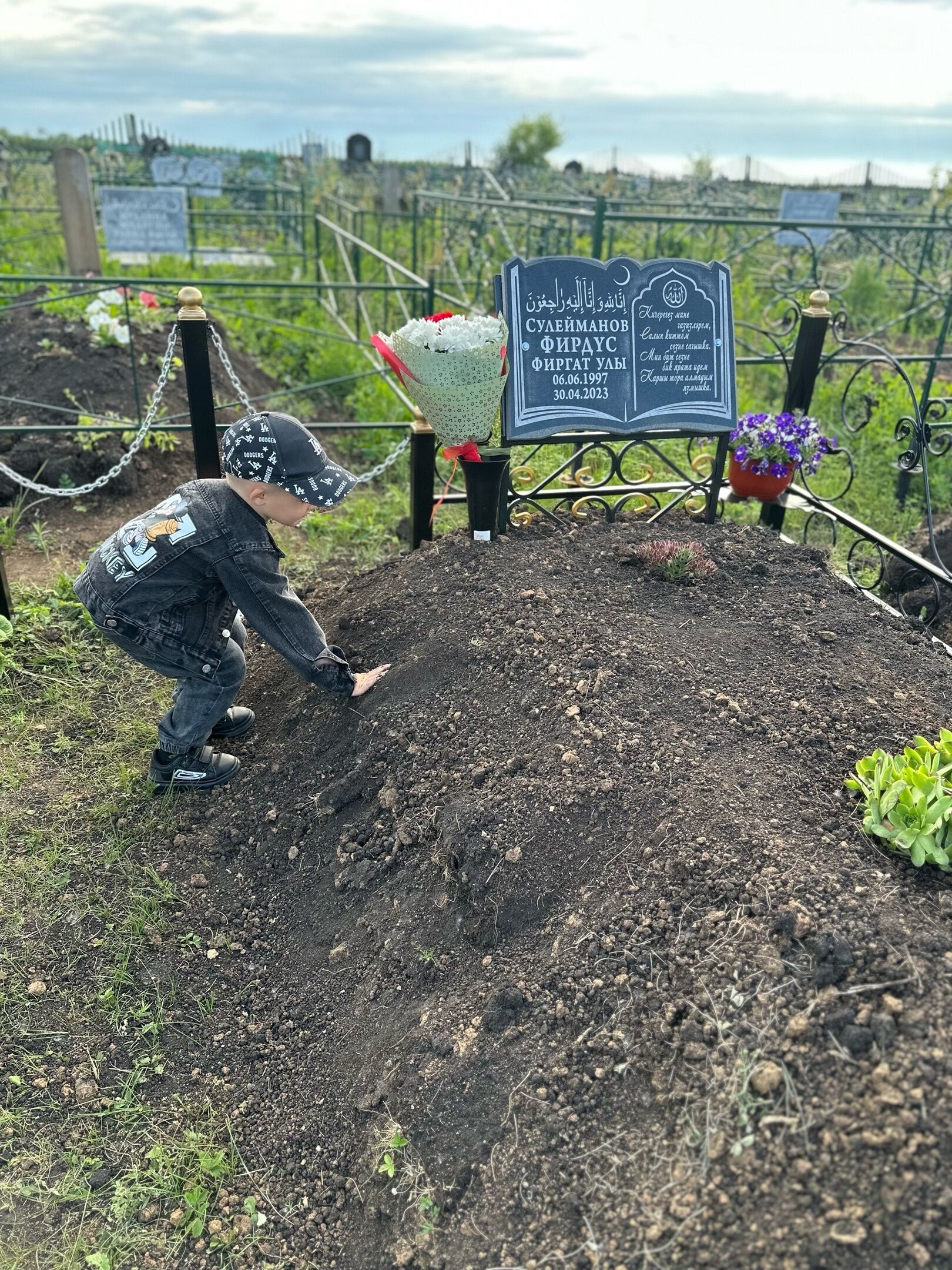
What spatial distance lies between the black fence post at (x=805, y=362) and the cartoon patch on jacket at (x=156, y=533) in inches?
113

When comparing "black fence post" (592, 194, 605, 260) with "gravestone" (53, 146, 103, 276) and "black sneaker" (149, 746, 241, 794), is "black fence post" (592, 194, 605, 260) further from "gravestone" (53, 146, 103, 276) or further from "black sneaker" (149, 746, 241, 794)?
"gravestone" (53, 146, 103, 276)

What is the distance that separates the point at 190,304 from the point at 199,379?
31 centimetres

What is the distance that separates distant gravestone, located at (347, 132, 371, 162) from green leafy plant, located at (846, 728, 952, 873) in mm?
35830

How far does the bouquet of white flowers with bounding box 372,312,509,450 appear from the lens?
3461 mm

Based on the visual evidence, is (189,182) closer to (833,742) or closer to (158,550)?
(158,550)

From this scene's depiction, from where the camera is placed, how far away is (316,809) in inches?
121

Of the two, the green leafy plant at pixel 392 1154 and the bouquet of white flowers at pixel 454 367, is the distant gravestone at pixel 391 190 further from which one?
the green leafy plant at pixel 392 1154

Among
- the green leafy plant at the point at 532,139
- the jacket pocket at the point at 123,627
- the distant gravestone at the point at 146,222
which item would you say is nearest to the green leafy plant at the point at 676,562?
the jacket pocket at the point at 123,627

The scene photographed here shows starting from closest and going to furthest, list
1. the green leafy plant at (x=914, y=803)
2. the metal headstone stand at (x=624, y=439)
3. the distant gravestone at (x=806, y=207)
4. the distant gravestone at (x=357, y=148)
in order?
the green leafy plant at (x=914, y=803) → the metal headstone stand at (x=624, y=439) → the distant gravestone at (x=806, y=207) → the distant gravestone at (x=357, y=148)

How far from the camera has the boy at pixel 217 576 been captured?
115 inches

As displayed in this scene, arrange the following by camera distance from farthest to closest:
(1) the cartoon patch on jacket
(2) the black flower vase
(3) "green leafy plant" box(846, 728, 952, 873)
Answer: (2) the black flower vase, (1) the cartoon patch on jacket, (3) "green leafy plant" box(846, 728, 952, 873)

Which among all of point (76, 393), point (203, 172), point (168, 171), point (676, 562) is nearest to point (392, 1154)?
point (676, 562)

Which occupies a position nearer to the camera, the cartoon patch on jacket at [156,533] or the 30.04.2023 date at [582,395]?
the cartoon patch on jacket at [156,533]

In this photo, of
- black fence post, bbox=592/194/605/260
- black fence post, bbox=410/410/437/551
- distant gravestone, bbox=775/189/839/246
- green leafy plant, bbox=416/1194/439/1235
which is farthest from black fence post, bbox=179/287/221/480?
distant gravestone, bbox=775/189/839/246
